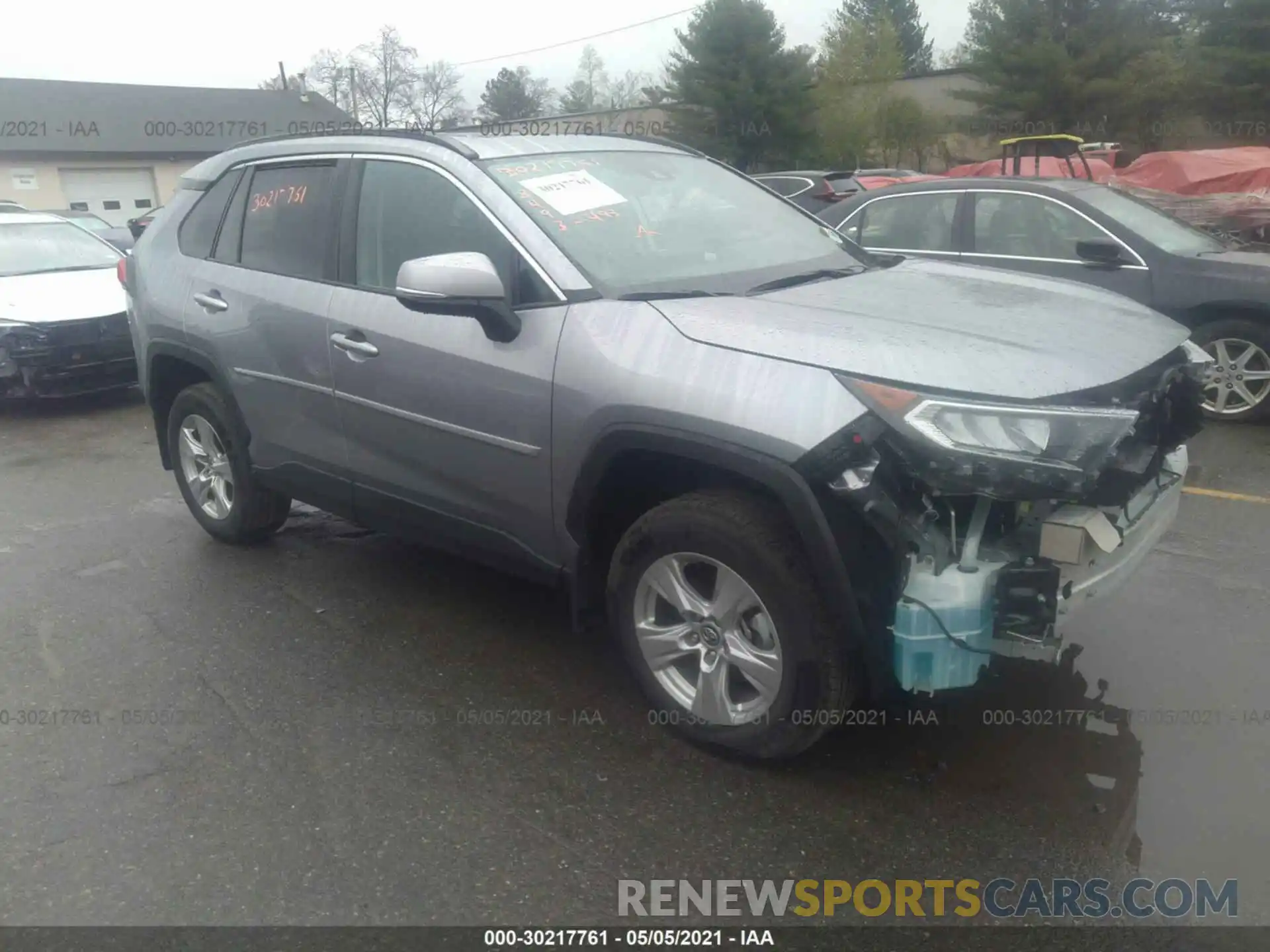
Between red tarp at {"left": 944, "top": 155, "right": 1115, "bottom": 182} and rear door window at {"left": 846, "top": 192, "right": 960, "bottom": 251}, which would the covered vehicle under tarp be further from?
rear door window at {"left": 846, "top": 192, "right": 960, "bottom": 251}

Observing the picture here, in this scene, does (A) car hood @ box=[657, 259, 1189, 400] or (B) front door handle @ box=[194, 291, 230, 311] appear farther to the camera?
(B) front door handle @ box=[194, 291, 230, 311]

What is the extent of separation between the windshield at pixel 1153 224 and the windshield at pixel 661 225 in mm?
3562

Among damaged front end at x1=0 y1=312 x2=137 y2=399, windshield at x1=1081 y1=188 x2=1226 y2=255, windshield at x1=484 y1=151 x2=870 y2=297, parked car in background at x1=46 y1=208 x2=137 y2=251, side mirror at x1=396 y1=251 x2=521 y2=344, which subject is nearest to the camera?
→ side mirror at x1=396 y1=251 x2=521 y2=344

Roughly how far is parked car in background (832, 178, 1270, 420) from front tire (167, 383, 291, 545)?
14.4 feet

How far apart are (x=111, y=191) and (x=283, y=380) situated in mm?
37698

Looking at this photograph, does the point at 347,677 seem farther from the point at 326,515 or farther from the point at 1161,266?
the point at 1161,266

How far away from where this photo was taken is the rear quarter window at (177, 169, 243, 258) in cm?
484

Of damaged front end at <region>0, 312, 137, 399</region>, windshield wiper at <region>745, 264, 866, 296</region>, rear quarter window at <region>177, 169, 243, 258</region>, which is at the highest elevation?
rear quarter window at <region>177, 169, 243, 258</region>

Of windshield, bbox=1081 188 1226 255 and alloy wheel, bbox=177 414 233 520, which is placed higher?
windshield, bbox=1081 188 1226 255

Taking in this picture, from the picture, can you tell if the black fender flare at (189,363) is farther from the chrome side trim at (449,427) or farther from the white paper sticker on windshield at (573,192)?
the white paper sticker on windshield at (573,192)

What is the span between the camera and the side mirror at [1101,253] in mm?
6805

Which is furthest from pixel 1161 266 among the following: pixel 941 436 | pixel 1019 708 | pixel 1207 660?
pixel 941 436

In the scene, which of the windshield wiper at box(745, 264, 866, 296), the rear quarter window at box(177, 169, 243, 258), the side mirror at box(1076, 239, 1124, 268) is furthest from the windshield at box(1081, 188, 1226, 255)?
the rear quarter window at box(177, 169, 243, 258)

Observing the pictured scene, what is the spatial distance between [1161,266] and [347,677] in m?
5.66
